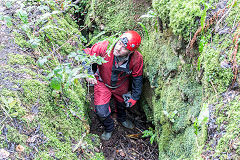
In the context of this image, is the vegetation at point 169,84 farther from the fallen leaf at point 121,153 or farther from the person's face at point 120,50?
the fallen leaf at point 121,153

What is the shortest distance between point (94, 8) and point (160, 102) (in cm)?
291

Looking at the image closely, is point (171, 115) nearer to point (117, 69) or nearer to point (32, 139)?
point (117, 69)

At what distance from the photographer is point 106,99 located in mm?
4012

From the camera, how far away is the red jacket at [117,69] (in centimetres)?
378

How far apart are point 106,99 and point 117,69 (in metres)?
0.70

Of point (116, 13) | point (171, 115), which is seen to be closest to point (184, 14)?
point (171, 115)

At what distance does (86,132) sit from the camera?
10.6 feet

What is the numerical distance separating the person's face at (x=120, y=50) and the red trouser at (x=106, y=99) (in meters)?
0.84

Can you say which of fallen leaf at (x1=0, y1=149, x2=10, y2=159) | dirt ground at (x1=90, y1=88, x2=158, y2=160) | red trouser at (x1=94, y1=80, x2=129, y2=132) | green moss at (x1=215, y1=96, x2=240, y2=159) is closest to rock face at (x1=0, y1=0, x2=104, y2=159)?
fallen leaf at (x1=0, y1=149, x2=10, y2=159)

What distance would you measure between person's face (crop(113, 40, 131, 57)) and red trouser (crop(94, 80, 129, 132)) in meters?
0.84

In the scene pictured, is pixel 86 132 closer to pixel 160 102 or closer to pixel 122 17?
pixel 160 102

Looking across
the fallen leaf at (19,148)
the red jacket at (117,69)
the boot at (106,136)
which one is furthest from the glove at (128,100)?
the fallen leaf at (19,148)

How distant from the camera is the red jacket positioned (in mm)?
3779

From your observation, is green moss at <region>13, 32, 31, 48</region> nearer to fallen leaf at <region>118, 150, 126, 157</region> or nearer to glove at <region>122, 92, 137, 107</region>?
glove at <region>122, 92, 137, 107</region>
